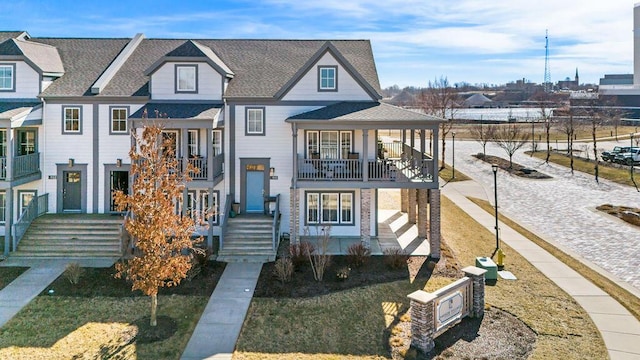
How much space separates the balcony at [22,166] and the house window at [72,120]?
6.26ft

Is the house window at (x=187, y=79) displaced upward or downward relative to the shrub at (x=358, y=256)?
upward

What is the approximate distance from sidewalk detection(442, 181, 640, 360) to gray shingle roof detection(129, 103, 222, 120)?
15906 mm

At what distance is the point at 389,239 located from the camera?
75.0 feet

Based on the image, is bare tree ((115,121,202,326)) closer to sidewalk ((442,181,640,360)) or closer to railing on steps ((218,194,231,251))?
railing on steps ((218,194,231,251))

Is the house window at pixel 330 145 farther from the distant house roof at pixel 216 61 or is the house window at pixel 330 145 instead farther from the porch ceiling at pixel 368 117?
the distant house roof at pixel 216 61

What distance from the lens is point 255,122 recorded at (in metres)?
23.2

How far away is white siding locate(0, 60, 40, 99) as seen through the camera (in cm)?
2278

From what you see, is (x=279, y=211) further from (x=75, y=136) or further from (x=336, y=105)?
(x=75, y=136)

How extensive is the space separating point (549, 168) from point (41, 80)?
150 feet

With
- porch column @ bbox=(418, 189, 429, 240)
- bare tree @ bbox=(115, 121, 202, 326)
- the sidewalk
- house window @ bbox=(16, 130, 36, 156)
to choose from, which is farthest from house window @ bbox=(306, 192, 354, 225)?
house window @ bbox=(16, 130, 36, 156)

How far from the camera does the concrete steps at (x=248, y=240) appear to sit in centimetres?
2023

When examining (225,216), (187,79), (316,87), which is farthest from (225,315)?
(187,79)

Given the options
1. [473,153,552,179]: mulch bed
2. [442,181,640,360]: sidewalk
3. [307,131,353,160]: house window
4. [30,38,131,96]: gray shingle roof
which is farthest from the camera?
[473,153,552,179]: mulch bed

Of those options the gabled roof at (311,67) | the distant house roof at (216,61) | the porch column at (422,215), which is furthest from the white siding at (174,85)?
the porch column at (422,215)
